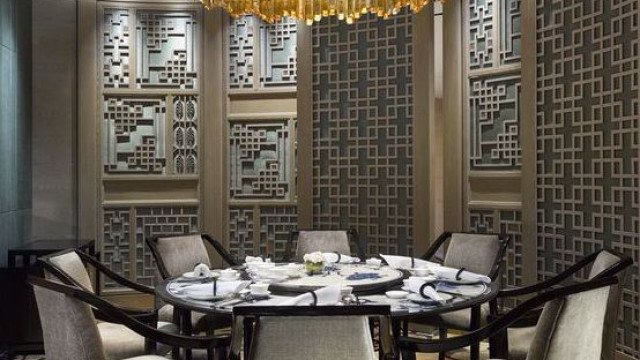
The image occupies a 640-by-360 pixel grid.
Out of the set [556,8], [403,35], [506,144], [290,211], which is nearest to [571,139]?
[506,144]

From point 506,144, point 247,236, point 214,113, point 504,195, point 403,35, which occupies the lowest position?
point 247,236

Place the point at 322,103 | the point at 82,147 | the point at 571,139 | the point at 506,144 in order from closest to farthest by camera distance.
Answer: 1. the point at 571,139
2. the point at 506,144
3. the point at 322,103
4. the point at 82,147

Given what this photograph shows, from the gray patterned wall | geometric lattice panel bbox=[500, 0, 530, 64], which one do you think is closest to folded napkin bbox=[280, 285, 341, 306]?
geometric lattice panel bbox=[500, 0, 530, 64]

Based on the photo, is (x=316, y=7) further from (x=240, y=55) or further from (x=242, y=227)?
(x=242, y=227)

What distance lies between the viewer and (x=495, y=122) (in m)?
4.74

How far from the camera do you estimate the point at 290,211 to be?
19.4 feet

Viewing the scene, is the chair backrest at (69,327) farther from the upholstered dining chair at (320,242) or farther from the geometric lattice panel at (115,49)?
the geometric lattice panel at (115,49)

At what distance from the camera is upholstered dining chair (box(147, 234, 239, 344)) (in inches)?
134

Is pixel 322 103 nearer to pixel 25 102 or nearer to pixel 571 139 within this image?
pixel 571 139

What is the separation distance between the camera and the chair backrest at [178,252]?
379 centimetres

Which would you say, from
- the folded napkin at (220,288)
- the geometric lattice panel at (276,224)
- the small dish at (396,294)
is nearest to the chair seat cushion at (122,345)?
the folded napkin at (220,288)

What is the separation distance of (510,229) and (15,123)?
393 cm

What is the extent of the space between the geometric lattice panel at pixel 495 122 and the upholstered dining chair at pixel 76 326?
296cm

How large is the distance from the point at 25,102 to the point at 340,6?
331 centimetres
